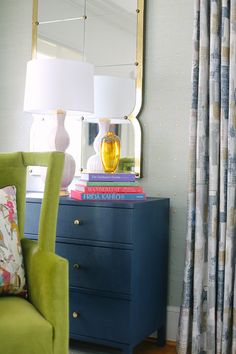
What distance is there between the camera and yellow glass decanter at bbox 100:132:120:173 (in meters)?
2.77

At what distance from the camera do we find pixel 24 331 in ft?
5.76

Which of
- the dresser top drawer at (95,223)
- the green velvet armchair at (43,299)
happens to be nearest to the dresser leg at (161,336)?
the dresser top drawer at (95,223)

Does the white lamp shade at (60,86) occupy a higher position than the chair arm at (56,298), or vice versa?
the white lamp shade at (60,86)

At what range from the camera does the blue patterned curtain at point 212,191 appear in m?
2.63

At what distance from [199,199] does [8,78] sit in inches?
57.5

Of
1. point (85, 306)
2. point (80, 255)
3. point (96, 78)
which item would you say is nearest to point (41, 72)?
point (96, 78)

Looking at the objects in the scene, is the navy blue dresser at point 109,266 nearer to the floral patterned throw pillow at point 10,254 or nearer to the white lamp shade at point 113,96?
the floral patterned throw pillow at point 10,254

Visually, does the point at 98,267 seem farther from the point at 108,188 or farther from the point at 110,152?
the point at 110,152

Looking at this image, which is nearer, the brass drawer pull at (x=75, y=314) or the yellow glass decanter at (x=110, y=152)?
the brass drawer pull at (x=75, y=314)

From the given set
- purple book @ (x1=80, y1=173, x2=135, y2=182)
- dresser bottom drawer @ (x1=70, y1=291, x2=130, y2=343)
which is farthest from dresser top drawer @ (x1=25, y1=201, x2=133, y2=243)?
dresser bottom drawer @ (x1=70, y1=291, x2=130, y2=343)

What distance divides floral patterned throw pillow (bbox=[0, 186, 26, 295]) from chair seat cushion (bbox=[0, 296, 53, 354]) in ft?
0.41

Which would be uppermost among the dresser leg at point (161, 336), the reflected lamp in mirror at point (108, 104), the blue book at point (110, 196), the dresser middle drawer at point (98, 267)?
the reflected lamp in mirror at point (108, 104)

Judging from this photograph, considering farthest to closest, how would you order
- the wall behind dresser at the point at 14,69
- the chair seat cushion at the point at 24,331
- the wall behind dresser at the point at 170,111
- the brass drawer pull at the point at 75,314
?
the wall behind dresser at the point at 14,69
the wall behind dresser at the point at 170,111
the brass drawer pull at the point at 75,314
the chair seat cushion at the point at 24,331

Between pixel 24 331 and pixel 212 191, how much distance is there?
1254 mm
